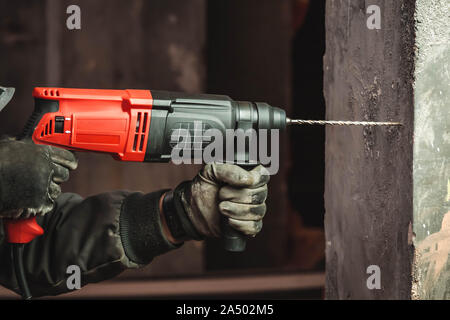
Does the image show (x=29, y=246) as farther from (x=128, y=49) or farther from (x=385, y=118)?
(x=128, y=49)

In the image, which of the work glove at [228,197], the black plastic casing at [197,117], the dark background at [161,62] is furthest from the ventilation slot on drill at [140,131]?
the dark background at [161,62]

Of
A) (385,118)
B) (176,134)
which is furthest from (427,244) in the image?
(176,134)

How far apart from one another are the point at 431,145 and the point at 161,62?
1.76 metres

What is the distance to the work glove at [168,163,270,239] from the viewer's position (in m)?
1.23

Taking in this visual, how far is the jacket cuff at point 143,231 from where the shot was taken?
140 cm

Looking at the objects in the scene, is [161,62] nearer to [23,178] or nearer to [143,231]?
[143,231]

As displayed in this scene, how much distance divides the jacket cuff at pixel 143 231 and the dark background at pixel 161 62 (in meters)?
1.04

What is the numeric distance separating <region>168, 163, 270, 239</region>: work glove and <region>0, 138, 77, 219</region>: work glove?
34 cm

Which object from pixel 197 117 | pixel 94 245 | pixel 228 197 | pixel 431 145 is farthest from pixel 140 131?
pixel 431 145

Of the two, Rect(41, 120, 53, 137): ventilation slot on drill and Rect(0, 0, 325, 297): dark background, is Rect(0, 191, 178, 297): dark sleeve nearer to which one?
Rect(41, 120, 53, 137): ventilation slot on drill

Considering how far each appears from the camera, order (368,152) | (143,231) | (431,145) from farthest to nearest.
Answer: (143,231) → (368,152) → (431,145)

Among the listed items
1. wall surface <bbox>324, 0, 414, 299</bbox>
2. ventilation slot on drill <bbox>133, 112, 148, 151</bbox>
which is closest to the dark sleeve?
ventilation slot on drill <bbox>133, 112, 148, 151</bbox>

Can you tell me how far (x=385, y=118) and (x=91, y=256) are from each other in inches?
31.9

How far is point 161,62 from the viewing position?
Result: 8.71 feet
